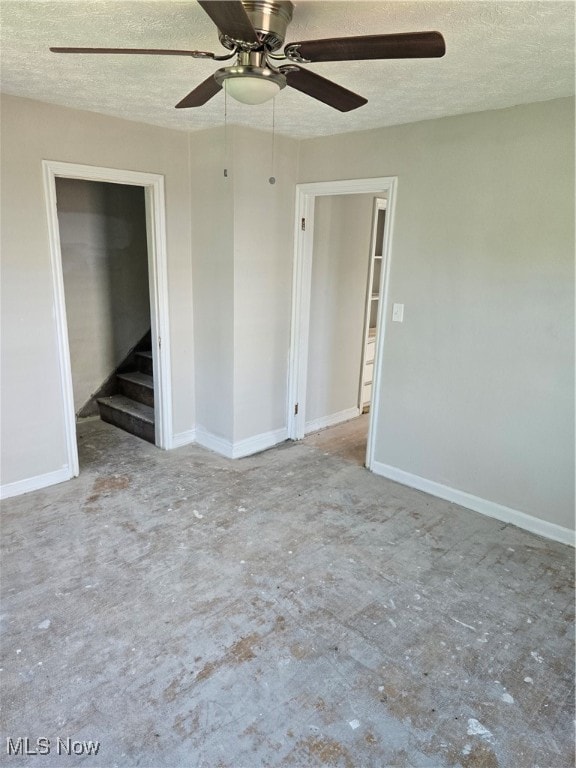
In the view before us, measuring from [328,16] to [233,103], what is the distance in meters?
1.16

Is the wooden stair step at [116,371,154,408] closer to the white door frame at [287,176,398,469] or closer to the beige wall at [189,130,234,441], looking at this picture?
the beige wall at [189,130,234,441]

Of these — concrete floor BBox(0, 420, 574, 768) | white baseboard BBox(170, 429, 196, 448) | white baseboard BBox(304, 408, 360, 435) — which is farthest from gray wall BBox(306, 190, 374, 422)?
concrete floor BBox(0, 420, 574, 768)

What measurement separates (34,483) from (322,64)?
2.94 m

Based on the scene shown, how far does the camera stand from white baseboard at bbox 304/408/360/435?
4.36 meters

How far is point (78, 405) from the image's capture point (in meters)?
4.48

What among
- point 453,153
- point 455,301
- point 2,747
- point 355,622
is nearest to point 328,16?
point 453,153

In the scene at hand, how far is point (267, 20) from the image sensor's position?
58.7 inches

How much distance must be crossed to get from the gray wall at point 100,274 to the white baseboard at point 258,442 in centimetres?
167

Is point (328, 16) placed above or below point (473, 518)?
above

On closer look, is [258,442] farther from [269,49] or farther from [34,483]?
[269,49]

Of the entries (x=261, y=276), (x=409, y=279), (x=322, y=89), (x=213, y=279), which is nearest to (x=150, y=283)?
(x=213, y=279)

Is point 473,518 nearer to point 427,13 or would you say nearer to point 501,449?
point 501,449

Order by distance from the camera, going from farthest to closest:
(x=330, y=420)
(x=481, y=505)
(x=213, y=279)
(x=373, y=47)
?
(x=330, y=420) < (x=213, y=279) < (x=481, y=505) < (x=373, y=47)

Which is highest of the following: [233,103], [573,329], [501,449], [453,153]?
[233,103]
